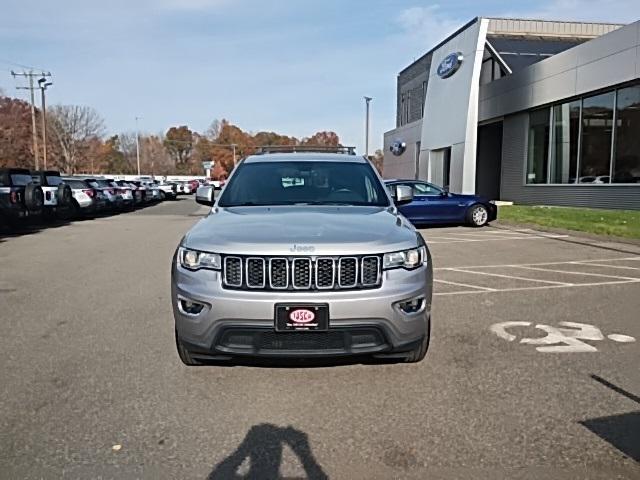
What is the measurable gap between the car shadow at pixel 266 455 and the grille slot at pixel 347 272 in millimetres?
997

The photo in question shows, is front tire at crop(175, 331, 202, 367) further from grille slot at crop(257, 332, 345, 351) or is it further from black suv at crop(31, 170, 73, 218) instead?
black suv at crop(31, 170, 73, 218)

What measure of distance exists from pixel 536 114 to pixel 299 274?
23.0 m

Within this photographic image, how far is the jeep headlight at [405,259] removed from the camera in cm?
402

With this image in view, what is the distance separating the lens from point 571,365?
15.5 ft

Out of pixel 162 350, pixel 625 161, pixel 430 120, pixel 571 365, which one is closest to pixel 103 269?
pixel 162 350

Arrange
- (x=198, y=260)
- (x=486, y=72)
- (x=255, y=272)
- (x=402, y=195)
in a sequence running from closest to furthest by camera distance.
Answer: (x=255, y=272) → (x=198, y=260) → (x=402, y=195) → (x=486, y=72)

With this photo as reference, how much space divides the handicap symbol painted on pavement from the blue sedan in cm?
1124

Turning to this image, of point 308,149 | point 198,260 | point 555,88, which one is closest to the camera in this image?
point 198,260

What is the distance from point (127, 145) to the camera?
107938 mm

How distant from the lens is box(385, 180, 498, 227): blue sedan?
56.2 ft

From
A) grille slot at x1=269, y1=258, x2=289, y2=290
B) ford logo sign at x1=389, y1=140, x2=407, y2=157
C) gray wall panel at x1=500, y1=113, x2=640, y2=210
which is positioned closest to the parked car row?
grille slot at x1=269, y1=258, x2=289, y2=290

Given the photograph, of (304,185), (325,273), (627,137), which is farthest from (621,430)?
(627,137)

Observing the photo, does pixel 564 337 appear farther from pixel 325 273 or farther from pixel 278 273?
pixel 278 273

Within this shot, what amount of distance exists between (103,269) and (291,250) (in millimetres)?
6751
